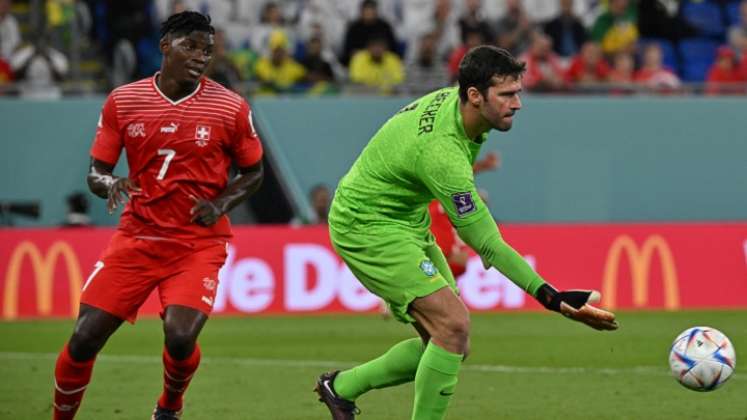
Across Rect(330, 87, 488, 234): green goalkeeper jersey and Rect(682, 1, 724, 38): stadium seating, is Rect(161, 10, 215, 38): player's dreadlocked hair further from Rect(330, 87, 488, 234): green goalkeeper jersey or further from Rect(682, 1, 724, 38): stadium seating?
Rect(682, 1, 724, 38): stadium seating

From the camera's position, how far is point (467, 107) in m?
7.66

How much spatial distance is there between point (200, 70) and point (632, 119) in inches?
510

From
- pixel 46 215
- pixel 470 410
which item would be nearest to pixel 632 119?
pixel 46 215

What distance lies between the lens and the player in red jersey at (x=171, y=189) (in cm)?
819

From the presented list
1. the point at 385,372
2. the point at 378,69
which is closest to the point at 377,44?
the point at 378,69

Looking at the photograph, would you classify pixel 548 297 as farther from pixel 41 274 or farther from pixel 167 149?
pixel 41 274

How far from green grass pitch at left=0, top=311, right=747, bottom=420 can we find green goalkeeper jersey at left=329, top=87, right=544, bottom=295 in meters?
2.07

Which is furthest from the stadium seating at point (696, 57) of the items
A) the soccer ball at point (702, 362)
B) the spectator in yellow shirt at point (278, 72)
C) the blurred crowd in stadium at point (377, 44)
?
the soccer ball at point (702, 362)

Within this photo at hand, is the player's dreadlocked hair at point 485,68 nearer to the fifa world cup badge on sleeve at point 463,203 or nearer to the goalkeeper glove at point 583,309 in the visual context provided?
the fifa world cup badge on sleeve at point 463,203

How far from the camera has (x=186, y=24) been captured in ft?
27.3

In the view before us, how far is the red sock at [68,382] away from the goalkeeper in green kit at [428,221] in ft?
5.20

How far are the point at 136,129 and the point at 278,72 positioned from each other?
11791 millimetres

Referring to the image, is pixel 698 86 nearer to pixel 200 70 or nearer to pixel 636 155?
pixel 636 155

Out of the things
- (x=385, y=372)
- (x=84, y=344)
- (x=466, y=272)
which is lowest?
(x=466, y=272)
